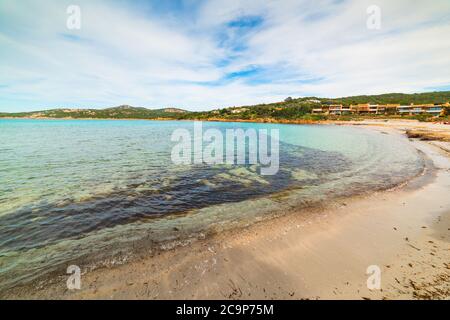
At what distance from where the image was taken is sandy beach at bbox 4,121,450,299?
190 inches

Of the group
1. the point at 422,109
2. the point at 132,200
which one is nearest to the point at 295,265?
the point at 132,200

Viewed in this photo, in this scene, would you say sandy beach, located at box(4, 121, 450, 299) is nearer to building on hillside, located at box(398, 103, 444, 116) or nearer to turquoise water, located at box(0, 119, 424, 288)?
turquoise water, located at box(0, 119, 424, 288)

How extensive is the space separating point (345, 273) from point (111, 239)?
24.2 feet

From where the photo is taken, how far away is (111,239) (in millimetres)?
7230

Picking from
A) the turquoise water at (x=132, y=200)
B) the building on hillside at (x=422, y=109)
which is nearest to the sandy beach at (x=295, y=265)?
the turquoise water at (x=132, y=200)

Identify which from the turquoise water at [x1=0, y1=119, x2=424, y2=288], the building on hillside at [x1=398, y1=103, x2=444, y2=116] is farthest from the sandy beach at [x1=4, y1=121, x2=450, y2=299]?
the building on hillside at [x1=398, y1=103, x2=444, y2=116]

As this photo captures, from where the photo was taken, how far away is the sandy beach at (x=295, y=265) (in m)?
4.82

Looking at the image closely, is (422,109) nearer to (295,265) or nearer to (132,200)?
(295,265)

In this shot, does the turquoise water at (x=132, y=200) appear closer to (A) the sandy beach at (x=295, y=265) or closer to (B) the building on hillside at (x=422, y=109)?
(A) the sandy beach at (x=295, y=265)

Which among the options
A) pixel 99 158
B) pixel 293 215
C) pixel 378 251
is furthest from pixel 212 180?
pixel 99 158

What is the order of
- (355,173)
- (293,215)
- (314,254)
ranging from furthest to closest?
(355,173) → (293,215) → (314,254)
